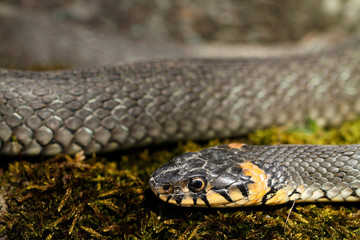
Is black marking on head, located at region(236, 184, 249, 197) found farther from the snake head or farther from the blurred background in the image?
the blurred background

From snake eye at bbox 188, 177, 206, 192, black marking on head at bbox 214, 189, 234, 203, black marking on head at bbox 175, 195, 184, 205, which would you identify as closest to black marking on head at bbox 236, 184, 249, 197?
black marking on head at bbox 214, 189, 234, 203

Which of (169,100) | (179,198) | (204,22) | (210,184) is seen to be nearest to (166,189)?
(179,198)

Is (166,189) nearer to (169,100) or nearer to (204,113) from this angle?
(169,100)

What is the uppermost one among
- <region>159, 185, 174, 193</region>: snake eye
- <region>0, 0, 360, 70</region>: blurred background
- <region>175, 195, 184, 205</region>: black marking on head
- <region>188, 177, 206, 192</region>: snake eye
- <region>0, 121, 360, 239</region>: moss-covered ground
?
<region>0, 0, 360, 70</region>: blurred background

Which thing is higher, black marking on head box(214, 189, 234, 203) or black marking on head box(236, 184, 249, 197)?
black marking on head box(236, 184, 249, 197)

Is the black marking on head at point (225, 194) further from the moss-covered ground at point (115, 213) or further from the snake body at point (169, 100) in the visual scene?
the snake body at point (169, 100)

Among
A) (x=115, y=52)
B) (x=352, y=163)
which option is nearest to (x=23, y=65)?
(x=115, y=52)
